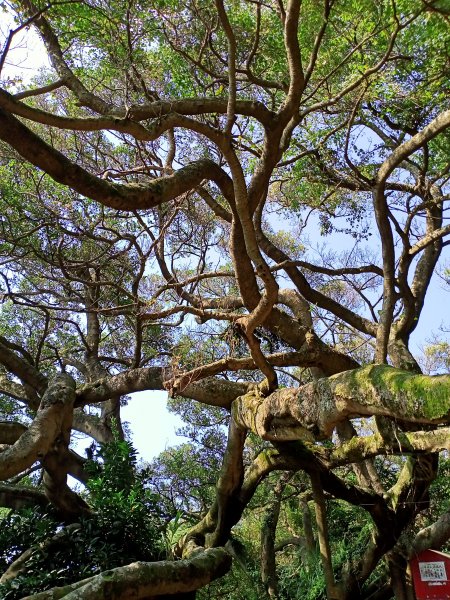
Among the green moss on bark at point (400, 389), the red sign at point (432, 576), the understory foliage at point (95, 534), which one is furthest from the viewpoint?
the understory foliage at point (95, 534)

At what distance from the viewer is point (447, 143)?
786 centimetres

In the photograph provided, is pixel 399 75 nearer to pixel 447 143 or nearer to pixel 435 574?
pixel 447 143

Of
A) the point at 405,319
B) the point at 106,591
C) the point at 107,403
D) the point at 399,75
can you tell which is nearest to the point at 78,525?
the point at 106,591

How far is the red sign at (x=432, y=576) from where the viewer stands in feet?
17.1

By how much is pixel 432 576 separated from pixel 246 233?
138 inches

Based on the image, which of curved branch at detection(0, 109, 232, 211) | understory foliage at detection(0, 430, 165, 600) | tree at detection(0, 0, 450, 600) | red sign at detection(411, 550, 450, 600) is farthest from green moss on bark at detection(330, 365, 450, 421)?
understory foliage at detection(0, 430, 165, 600)

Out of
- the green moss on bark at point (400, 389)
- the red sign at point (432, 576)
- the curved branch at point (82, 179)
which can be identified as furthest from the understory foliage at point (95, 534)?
the curved branch at point (82, 179)

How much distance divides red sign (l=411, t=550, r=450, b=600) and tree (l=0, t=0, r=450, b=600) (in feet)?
1.53

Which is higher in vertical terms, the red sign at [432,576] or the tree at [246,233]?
the tree at [246,233]

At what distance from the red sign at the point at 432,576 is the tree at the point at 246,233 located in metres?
0.47

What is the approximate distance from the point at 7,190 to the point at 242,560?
17.9 ft

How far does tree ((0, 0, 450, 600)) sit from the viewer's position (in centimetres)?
445

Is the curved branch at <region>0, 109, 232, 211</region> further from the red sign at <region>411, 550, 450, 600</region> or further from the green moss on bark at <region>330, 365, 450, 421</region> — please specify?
the red sign at <region>411, 550, 450, 600</region>

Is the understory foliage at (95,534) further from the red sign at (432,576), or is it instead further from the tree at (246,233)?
the red sign at (432,576)
